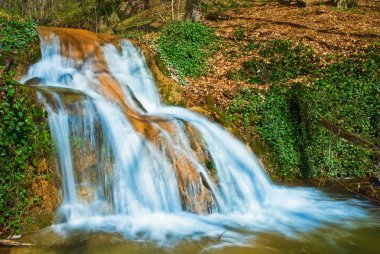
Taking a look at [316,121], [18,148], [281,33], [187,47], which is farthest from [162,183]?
[281,33]

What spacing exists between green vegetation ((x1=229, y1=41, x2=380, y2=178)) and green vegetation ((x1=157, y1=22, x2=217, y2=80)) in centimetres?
290

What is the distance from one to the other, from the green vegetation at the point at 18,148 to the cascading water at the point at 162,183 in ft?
1.22

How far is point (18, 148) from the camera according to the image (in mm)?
5977

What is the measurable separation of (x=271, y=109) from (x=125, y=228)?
5985 mm

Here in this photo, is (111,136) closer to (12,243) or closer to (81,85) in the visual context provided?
(12,243)

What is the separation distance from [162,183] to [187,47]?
813 cm

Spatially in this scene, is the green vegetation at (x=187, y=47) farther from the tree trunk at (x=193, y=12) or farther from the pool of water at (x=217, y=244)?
the pool of water at (x=217, y=244)

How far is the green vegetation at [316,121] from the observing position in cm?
1005

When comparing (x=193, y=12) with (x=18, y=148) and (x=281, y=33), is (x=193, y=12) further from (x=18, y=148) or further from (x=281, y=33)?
(x=18, y=148)

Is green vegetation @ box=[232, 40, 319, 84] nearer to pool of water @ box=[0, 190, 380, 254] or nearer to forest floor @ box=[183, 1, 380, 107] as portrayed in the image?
forest floor @ box=[183, 1, 380, 107]

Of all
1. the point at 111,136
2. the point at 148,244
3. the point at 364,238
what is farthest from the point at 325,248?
the point at 111,136

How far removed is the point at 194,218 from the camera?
6.85 metres

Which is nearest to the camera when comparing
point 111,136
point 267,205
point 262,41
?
point 111,136

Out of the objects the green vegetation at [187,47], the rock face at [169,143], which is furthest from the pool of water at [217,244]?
the green vegetation at [187,47]
